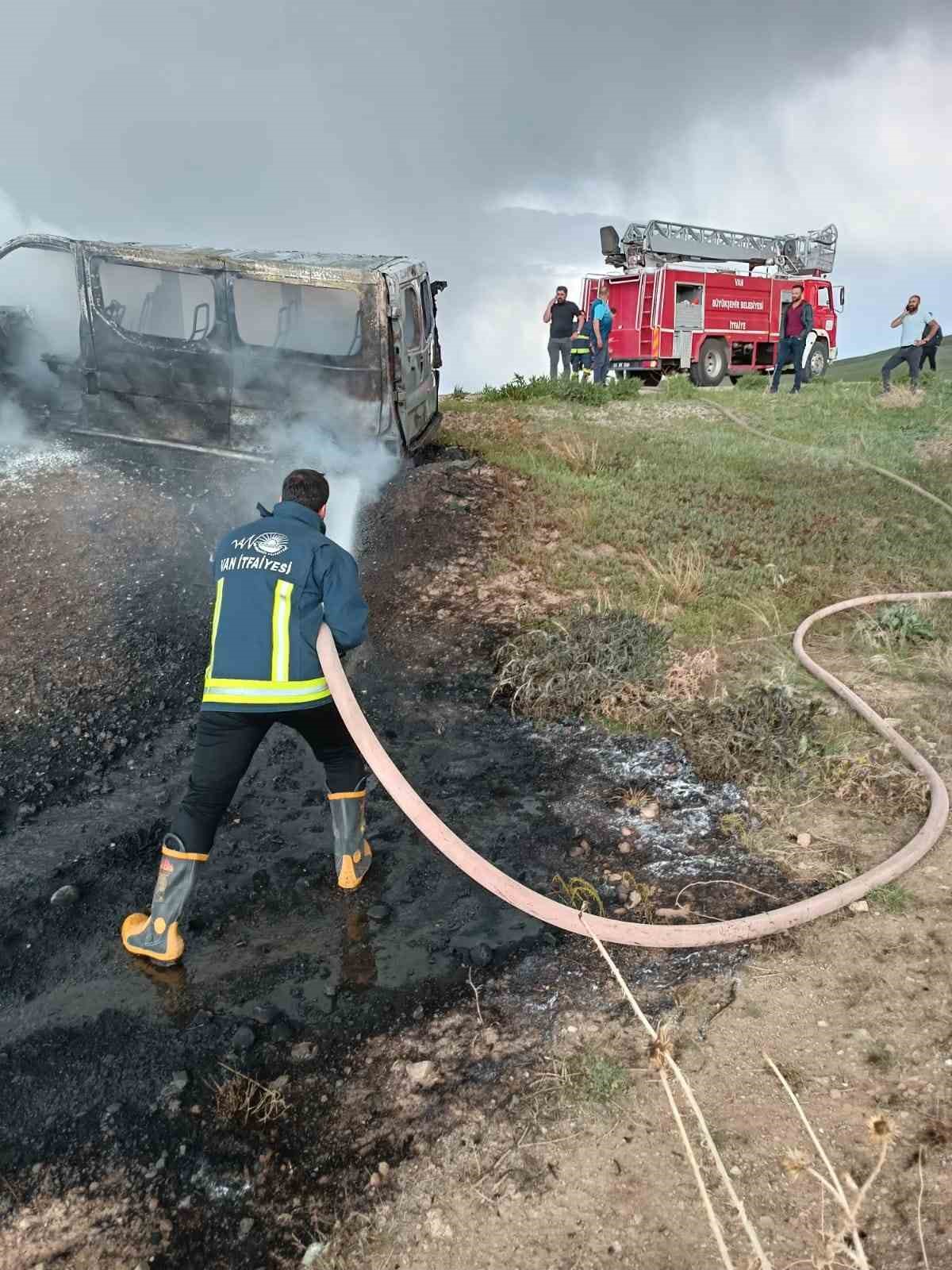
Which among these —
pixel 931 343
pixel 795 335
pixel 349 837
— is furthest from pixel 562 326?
pixel 349 837

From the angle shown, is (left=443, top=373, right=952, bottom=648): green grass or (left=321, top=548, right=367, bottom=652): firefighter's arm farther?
(left=443, top=373, right=952, bottom=648): green grass

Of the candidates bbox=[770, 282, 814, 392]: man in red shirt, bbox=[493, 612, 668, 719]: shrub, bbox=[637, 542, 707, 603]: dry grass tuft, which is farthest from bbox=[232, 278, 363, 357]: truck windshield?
bbox=[770, 282, 814, 392]: man in red shirt

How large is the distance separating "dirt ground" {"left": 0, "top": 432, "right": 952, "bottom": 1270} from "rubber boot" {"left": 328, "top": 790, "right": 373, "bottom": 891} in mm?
88

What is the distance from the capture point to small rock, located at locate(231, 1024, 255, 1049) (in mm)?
2854

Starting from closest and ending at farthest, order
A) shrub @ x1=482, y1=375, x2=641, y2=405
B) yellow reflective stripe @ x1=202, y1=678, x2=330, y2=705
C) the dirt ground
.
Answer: the dirt ground, yellow reflective stripe @ x1=202, y1=678, x2=330, y2=705, shrub @ x1=482, y1=375, x2=641, y2=405

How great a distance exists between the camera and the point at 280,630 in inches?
125

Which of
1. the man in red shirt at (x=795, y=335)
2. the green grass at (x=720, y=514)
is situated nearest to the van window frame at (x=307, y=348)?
the green grass at (x=720, y=514)

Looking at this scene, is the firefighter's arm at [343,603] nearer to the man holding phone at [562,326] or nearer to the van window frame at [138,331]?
the van window frame at [138,331]

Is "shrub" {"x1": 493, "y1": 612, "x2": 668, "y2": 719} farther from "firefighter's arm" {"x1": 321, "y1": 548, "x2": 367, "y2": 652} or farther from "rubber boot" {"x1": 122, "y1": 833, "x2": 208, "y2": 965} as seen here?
"rubber boot" {"x1": 122, "y1": 833, "x2": 208, "y2": 965}

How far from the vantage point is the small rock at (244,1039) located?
2.85 metres

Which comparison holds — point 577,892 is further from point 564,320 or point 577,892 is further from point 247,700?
point 564,320

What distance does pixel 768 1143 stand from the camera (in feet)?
7.70

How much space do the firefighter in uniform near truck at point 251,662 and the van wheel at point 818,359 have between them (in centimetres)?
1953

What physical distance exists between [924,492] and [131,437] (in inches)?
292
